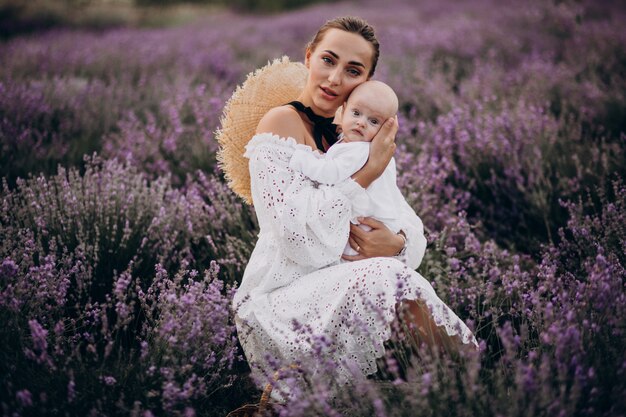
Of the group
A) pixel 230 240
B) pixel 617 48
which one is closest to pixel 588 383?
pixel 230 240

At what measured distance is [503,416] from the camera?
1.54 meters

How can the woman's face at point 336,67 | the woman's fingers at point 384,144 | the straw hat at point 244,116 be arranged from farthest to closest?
the straw hat at point 244,116 < the woman's face at point 336,67 < the woman's fingers at point 384,144

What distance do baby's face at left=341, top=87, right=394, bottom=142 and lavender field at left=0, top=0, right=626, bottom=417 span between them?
2.23 ft

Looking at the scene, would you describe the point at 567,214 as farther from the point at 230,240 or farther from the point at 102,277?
the point at 102,277

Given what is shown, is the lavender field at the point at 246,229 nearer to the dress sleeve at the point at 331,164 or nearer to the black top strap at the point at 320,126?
the dress sleeve at the point at 331,164

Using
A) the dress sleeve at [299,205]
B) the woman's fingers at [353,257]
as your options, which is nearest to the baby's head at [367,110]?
the dress sleeve at [299,205]

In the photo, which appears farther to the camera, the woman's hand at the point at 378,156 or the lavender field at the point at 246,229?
the woman's hand at the point at 378,156

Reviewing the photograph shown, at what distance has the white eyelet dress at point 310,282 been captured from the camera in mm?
1913

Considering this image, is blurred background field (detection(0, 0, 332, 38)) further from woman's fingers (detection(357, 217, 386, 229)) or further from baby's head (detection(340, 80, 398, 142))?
woman's fingers (detection(357, 217, 386, 229))

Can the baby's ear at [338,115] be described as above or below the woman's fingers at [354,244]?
above

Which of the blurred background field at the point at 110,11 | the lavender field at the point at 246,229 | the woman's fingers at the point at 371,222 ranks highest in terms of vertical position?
the woman's fingers at the point at 371,222

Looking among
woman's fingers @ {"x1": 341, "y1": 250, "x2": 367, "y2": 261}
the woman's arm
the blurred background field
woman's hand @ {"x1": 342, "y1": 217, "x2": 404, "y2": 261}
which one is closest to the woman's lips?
the woman's arm

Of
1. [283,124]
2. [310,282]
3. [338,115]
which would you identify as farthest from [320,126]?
[310,282]

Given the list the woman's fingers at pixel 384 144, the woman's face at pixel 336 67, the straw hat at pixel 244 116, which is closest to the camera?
the woman's fingers at pixel 384 144
